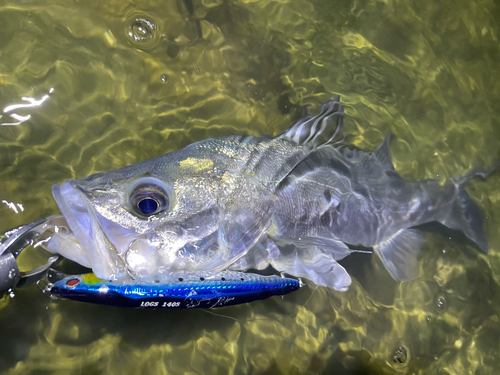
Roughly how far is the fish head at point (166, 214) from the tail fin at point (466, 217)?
5.64 ft

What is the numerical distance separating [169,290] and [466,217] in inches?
97.5

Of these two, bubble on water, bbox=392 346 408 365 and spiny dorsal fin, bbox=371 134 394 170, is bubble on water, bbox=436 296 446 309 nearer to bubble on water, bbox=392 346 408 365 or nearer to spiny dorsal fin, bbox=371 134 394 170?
bubble on water, bbox=392 346 408 365

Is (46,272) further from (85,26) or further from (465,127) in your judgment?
(465,127)

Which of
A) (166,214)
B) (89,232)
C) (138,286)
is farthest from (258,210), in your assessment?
(89,232)

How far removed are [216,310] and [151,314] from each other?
0.41m

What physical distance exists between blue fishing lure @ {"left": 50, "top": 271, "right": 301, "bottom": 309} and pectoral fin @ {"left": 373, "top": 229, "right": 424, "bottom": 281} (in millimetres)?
1214

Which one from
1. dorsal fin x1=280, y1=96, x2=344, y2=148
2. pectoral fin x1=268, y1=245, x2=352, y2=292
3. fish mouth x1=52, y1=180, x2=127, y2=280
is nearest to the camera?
fish mouth x1=52, y1=180, x2=127, y2=280

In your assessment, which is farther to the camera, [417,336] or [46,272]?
[417,336]

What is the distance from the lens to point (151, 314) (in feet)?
7.23

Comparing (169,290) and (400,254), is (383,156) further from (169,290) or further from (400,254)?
(169,290)

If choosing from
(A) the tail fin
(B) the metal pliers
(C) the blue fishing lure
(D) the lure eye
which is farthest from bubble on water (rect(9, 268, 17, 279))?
(A) the tail fin

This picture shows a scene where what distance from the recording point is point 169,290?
1733mm

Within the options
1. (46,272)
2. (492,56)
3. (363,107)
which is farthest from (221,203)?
(492,56)

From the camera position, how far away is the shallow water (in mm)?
2211
